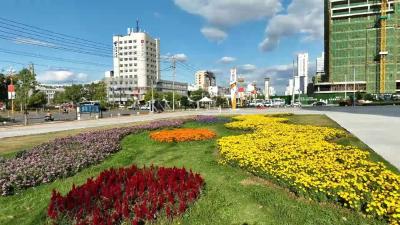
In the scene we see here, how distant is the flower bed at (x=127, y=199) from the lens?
5.44 metres

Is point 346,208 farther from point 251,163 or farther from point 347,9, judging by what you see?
point 347,9

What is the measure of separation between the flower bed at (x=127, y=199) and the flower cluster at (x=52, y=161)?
7.85ft

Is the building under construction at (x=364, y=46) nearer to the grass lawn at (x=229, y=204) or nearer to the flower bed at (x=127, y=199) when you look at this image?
the grass lawn at (x=229, y=204)

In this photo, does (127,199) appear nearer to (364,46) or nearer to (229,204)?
(229,204)

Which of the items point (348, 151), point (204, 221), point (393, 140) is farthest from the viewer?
point (393, 140)

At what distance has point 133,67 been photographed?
134m

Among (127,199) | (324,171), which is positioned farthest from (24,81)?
(324,171)

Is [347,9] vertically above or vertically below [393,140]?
above

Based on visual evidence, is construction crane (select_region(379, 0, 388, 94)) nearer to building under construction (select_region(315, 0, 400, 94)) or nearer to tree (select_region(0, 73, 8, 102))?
building under construction (select_region(315, 0, 400, 94))

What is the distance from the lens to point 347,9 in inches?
4427

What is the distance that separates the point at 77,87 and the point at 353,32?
8898 cm

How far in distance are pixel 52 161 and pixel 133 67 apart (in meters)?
127

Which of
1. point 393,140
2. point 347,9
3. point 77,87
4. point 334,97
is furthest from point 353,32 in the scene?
point 393,140

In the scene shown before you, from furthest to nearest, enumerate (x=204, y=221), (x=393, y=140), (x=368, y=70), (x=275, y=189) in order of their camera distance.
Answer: (x=368, y=70), (x=393, y=140), (x=275, y=189), (x=204, y=221)
